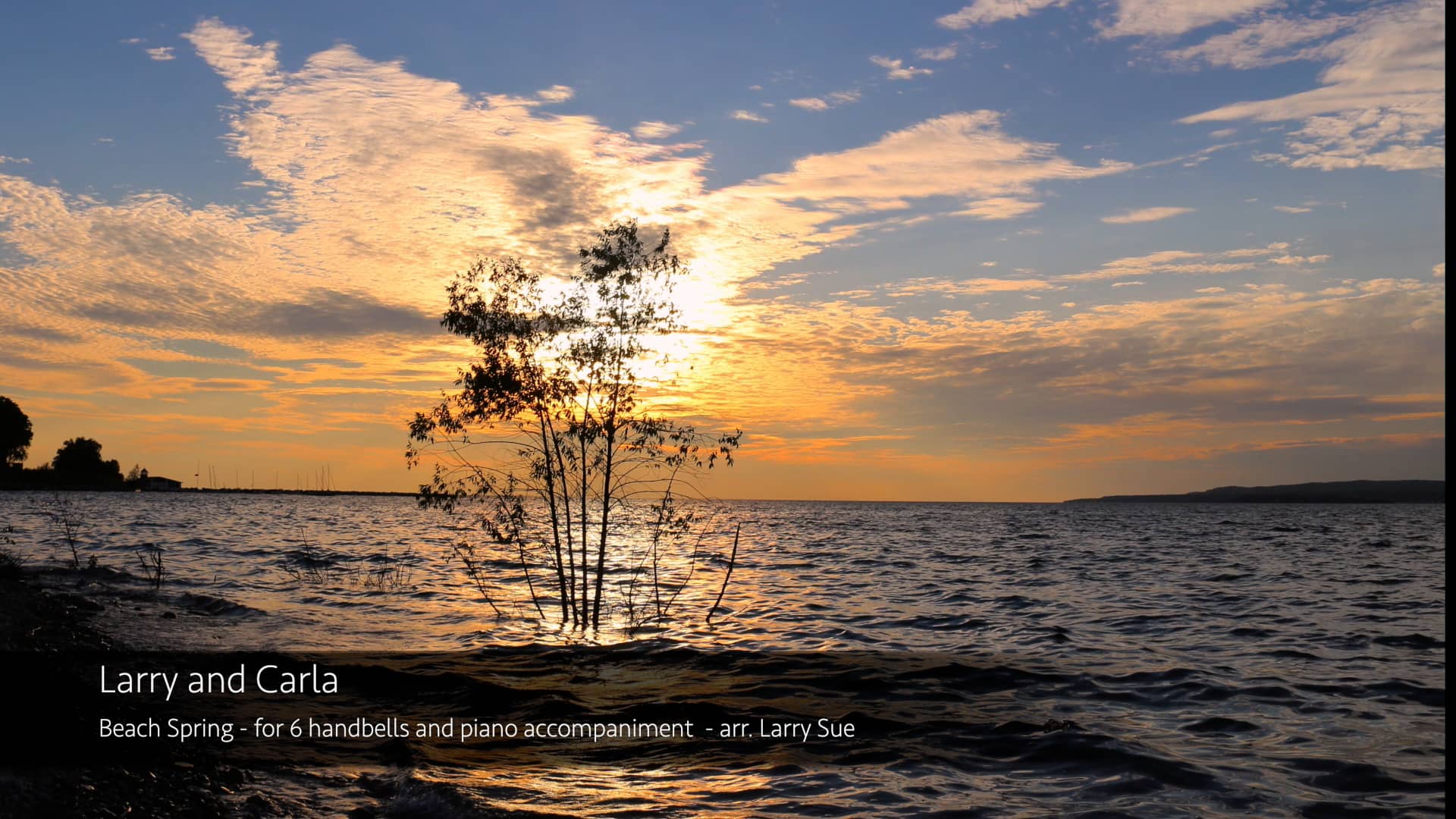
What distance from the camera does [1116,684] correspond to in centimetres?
1933

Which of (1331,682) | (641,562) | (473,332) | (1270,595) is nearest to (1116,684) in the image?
(1331,682)

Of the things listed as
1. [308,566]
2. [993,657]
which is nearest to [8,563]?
[308,566]

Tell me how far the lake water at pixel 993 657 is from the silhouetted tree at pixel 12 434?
164620 millimetres

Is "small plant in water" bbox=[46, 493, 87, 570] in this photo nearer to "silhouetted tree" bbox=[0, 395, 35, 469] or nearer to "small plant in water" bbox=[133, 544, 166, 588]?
"small plant in water" bbox=[133, 544, 166, 588]

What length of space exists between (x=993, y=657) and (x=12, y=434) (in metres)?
217

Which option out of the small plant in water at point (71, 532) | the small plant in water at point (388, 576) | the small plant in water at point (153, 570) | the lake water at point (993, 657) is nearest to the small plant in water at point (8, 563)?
the small plant in water at point (71, 532)

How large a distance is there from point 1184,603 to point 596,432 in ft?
71.1

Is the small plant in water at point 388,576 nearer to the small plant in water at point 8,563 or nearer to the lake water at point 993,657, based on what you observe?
the lake water at point 993,657

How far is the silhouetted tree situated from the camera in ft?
595

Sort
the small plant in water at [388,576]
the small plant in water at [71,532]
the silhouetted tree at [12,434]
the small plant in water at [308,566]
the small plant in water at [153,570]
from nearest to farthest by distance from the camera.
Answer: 1. the small plant in water at [153,570]
2. the small plant in water at [388,576]
3. the small plant in water at [71,532]
4. the small plant in water at [308,566]
5. the silhouetted tree at [12,434]

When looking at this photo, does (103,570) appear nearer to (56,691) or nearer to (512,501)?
(512,501)

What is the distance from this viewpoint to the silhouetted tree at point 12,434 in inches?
7141

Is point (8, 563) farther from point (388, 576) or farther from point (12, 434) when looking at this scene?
point (12, 434)

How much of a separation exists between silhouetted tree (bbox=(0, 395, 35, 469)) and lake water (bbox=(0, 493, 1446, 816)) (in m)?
165
